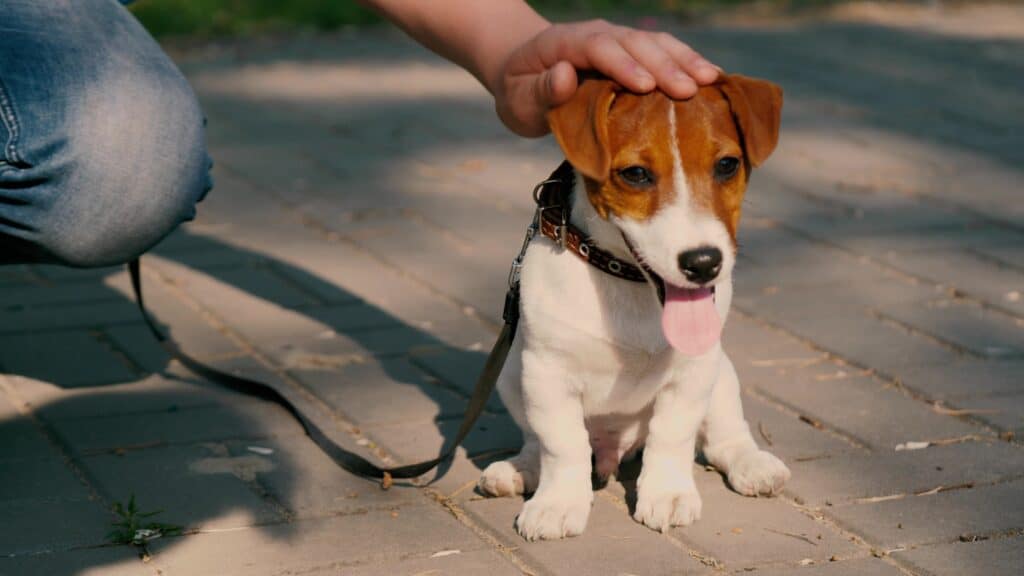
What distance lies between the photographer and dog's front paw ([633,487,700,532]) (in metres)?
3.13

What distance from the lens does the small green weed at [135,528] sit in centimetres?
308

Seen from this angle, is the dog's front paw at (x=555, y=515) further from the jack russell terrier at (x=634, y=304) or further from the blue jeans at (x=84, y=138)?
the blue jeans at (x=84, y=138)

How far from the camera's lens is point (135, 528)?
123 inches

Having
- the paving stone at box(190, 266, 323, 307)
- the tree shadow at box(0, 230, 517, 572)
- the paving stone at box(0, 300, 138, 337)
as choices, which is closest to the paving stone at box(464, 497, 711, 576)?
the tree shadow at box(0, 230, 517, 572)

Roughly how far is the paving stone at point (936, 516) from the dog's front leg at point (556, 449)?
554 millimetres

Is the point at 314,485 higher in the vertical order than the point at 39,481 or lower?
higher

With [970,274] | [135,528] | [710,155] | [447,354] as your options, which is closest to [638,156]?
[710,155]

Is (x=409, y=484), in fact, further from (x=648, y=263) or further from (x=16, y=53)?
(x=16, y=53)

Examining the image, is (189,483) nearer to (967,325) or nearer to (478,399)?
(478,399)

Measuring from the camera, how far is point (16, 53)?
3465 mm

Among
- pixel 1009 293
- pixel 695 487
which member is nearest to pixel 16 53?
pixel 695 487

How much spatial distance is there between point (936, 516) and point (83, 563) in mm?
1767

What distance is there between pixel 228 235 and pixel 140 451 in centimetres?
203

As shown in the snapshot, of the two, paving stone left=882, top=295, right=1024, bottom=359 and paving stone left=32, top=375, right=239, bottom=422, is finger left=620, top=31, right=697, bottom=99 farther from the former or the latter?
paving stone left=882, top=295, right=1024, bottom=359
